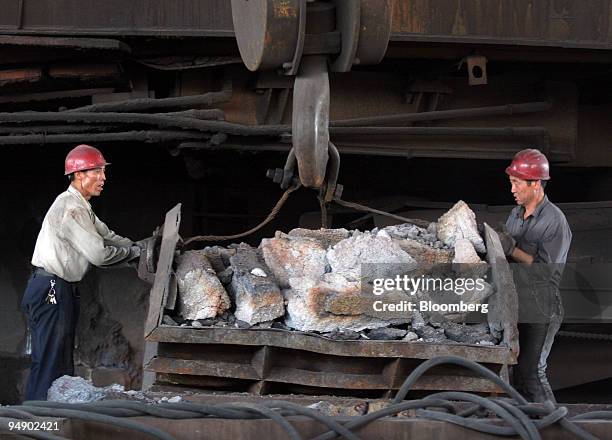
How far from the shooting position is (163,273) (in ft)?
12.4

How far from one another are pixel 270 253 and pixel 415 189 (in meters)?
3.42

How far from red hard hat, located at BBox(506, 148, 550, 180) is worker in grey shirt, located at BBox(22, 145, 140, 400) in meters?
2.19

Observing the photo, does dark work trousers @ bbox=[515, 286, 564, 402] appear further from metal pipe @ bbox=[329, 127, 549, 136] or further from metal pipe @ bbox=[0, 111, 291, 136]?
metal pipe @ bbox=[0, 111, 291, 136]

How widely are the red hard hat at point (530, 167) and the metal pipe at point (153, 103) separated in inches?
75.3

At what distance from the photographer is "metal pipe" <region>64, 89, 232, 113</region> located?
562 cm

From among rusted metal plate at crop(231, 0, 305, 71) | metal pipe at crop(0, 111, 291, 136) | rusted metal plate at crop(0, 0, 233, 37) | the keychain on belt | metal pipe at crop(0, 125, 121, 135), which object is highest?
rusted metal plate at crop(0, 0, 233, 37)

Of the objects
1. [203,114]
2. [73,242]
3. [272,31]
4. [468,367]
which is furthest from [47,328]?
[468,367]

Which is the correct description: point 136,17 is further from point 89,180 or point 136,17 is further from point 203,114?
point 89,180

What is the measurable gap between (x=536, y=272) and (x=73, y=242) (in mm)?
2490

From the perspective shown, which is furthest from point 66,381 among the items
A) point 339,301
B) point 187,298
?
point 339,301

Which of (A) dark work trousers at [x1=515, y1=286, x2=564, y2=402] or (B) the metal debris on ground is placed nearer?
(B) the metal debris on ground

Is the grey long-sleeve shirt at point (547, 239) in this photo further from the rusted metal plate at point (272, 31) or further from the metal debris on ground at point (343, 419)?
the metal debris on ground at point (343, 419)

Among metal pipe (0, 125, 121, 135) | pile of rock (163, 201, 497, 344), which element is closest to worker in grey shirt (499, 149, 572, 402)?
pile of rock (163, 201, 497, 344)

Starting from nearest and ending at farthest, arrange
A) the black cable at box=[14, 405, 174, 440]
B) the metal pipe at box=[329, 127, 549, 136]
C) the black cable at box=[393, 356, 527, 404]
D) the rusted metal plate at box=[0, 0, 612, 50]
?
the black cable at box=[14, 405, 174, 440]
the black cable at box=[393, 356, 527, 404]
the rusted metal plate at box=[0, 0, 612, 50]
the metal pipe at box=[329, 127, 549, 136]
